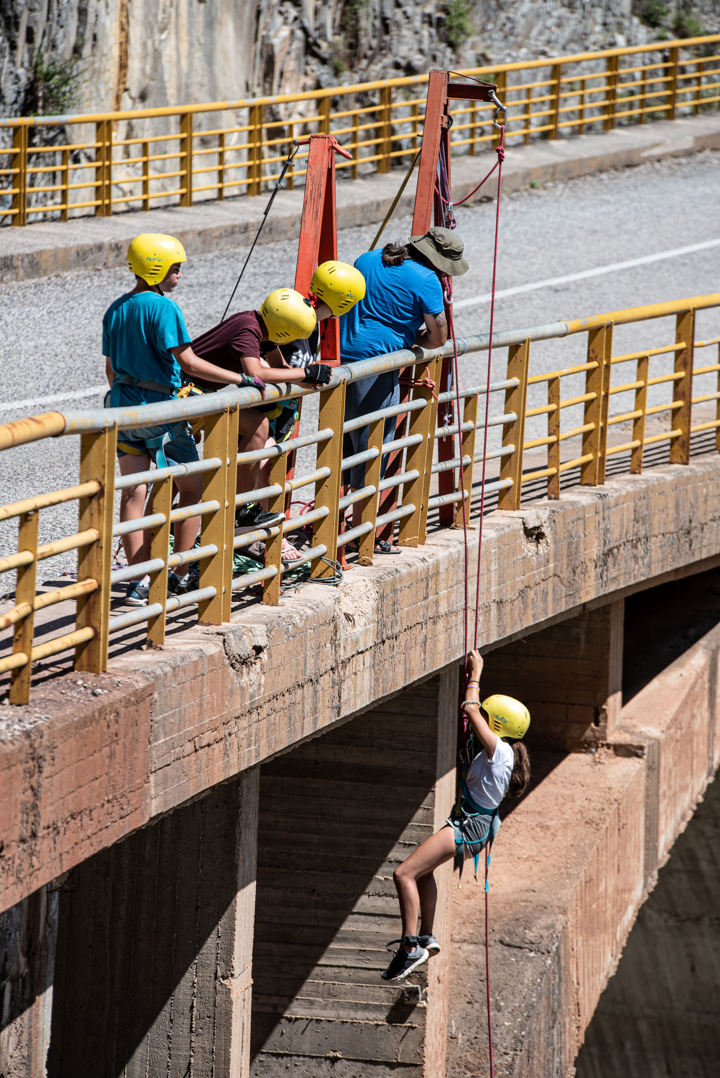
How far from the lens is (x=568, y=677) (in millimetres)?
14344

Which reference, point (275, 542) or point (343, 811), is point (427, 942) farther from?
point (275, 542)

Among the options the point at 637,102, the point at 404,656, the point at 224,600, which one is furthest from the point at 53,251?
the point at 637,102

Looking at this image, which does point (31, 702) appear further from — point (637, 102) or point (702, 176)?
point (637, 102)

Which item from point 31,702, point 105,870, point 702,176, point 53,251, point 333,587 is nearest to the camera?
point 31,702

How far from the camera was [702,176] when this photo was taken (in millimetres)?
24094

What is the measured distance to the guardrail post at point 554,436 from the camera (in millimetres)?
9375

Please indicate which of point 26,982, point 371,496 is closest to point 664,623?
point 371,496

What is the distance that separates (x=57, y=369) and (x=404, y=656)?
237 inches

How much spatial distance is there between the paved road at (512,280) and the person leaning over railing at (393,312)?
2.44m

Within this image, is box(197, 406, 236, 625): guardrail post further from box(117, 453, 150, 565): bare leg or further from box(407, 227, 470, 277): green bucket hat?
box(407, 227, 470, 277): green bucket hat

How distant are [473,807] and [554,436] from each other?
2.37m

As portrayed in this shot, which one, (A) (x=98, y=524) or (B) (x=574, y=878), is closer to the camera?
(A) (x=98, y=524)

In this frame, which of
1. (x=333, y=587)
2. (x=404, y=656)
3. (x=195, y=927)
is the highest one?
(x=333, y=587)

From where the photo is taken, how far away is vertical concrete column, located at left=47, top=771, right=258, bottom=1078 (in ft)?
28.2
